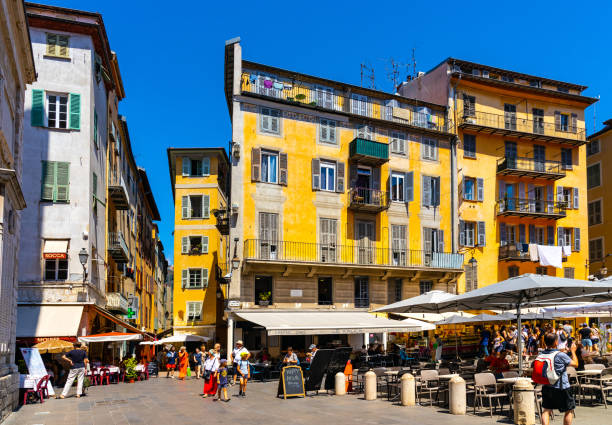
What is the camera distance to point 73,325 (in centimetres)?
2377

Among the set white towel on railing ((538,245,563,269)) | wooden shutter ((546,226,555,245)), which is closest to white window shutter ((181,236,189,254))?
white towel on railing ((538,245,563,269))

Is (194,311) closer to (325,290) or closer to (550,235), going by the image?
(325,290)

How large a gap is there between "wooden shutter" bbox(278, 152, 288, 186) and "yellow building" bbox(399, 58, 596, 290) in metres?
10.5

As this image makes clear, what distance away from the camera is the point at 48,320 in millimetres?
23578

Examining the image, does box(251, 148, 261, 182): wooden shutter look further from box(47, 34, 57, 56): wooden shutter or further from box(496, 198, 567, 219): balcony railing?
box(496, 198, 567, 219): balcony railing

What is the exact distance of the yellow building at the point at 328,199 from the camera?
101 feet

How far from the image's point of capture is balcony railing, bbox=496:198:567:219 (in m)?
37.2

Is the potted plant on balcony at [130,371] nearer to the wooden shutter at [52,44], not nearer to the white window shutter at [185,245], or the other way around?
the wooden shutter at [52,44]

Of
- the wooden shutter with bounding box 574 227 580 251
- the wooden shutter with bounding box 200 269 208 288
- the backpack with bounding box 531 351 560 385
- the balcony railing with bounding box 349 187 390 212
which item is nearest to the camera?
the backpack with bounding box 531 351 560 385

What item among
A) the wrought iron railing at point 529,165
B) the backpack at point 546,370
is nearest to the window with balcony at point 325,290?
the wrought iron railing at point 529,165

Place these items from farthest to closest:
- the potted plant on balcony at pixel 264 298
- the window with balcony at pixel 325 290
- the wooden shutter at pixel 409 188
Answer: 1. the wooden shutter at pixel 409 188
2. the window with balcony at pixel 325 290
3. the potted plant on balcony at pixel 264 298

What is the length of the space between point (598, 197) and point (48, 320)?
36.9m

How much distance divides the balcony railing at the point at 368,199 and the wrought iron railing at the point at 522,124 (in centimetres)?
717

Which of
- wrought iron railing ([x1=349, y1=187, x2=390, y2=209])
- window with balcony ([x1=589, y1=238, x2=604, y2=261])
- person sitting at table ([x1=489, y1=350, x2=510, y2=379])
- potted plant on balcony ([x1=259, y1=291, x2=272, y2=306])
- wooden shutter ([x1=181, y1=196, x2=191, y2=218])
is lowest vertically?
person sitting at table ([x1=489, y1=350, x2=510, y2=379])
